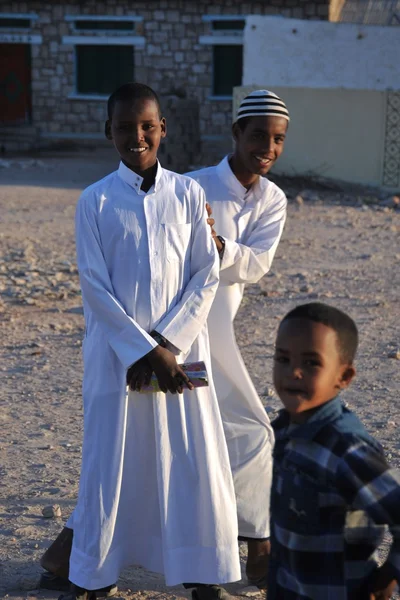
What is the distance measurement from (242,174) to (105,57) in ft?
57.4

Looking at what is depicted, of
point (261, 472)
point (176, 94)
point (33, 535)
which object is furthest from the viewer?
point (176, 94)

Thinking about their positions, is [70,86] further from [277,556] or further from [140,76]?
[277,556]

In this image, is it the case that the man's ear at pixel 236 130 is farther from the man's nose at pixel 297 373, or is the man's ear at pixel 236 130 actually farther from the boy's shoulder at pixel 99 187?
the man's nose at pixel 297 373

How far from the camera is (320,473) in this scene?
1999 millimetres

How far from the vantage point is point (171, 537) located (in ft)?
9.68

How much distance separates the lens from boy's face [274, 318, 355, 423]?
6.71 feet

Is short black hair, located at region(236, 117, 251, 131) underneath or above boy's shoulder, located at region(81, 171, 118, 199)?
above

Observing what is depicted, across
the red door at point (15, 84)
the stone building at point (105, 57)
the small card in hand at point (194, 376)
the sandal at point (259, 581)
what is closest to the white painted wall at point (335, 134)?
the stone building at point (105, 57)

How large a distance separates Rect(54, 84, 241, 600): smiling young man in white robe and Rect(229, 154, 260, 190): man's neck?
0.53 metres

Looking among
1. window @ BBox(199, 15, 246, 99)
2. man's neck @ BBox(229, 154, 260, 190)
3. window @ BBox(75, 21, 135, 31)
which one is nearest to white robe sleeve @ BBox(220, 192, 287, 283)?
man's neck @ BBox(229, 154, 260, 190)

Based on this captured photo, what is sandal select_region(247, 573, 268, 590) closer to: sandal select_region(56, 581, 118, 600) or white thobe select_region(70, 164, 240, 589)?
white thobe select_region(70, 164, 240, 589)

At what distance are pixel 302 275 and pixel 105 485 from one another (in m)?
5.52

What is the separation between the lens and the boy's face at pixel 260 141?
3320 mm

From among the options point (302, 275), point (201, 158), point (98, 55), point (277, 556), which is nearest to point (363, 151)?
point (201, 158)
